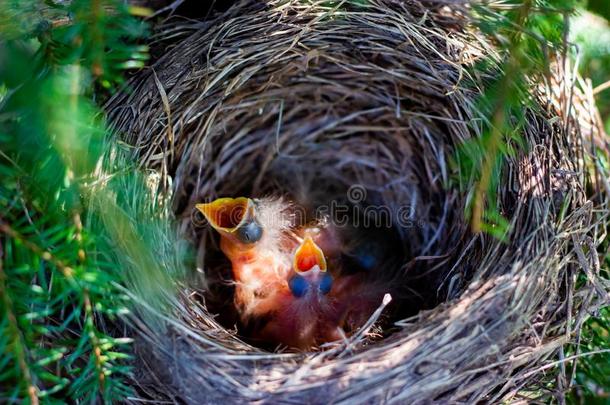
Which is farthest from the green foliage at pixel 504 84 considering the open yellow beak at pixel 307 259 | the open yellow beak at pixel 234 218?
the open yellow beak at pixel 234 218

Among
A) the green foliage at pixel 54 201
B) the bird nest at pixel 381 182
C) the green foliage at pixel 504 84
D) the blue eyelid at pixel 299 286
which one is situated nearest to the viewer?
the green foliage at pixel 54 201

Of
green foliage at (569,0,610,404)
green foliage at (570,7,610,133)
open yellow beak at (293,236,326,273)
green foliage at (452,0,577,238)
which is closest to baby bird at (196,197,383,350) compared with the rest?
open yellow beak at (293,236,326,273)

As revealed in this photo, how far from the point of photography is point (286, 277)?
190 centimetres

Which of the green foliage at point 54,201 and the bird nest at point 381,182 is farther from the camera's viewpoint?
the bird nest at point 381,182

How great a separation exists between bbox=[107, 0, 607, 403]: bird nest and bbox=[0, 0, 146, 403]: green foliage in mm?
154

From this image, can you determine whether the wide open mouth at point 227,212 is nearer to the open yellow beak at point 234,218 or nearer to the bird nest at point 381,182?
the open yellow beak at point 234,218

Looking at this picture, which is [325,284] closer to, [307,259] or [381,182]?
[307,259]

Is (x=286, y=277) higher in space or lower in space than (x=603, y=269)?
lower

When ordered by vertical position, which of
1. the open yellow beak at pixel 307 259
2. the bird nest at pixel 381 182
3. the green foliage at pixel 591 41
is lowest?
the open yellow beak at pixel 307 259

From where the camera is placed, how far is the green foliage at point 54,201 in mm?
866

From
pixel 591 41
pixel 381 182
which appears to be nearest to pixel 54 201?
pixel 381 182

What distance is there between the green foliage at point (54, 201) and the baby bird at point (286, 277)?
516 mm

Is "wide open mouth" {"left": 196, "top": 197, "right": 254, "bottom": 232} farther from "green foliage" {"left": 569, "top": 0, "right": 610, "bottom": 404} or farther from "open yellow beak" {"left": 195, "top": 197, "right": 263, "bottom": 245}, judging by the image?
"green foliage" {"left": 569, "top": 0, "right": 610, "bottom": 404}

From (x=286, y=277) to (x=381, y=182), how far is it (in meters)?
0.49
